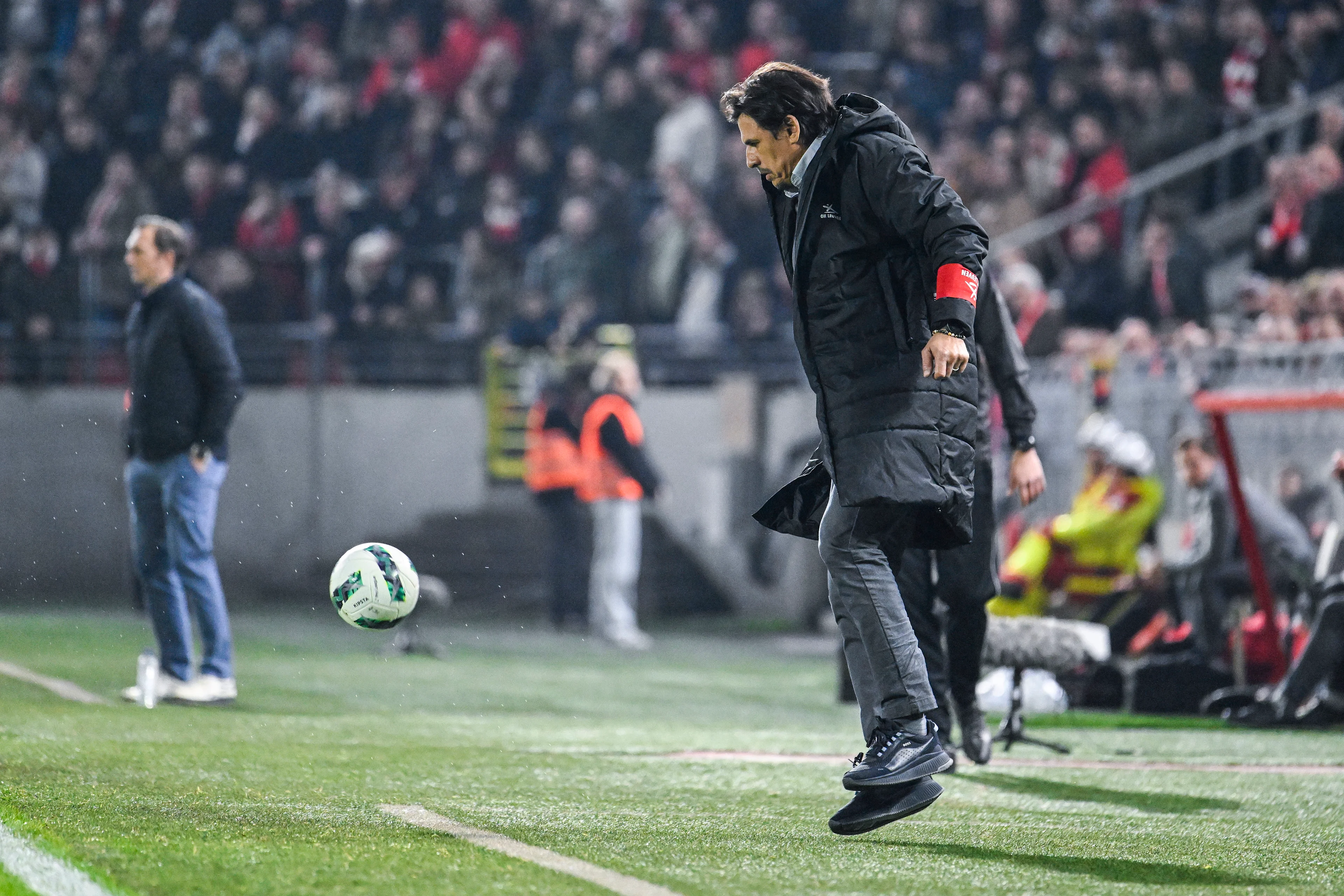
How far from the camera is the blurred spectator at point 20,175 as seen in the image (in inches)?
742

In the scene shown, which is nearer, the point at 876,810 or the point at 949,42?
the point at 876,810

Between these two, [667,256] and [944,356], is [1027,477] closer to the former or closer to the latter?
[944,356]

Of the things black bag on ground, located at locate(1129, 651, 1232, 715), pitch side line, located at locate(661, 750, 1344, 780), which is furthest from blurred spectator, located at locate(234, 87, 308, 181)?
pitch side line, located at locate(661, 750, 1344, 780)

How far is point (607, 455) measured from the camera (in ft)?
47.9

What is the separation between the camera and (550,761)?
6633 mm

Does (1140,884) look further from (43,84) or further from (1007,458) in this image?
(43,84)

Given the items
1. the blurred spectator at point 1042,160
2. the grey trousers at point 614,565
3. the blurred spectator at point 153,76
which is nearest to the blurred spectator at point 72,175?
the blurred spectator at point 153,76

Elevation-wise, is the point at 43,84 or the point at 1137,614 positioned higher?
the point at 43,84

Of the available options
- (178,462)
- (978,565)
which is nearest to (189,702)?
(178,462)

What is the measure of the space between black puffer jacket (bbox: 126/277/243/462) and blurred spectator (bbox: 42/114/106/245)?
434 inches

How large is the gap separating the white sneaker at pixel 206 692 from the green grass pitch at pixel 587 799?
10cm

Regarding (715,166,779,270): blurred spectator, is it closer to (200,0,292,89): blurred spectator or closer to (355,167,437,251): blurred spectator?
(355,167,437,251): blurred spectator

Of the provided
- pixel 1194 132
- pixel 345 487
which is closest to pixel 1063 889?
pixel 1194 132

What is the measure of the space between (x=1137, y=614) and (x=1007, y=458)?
282 cm
